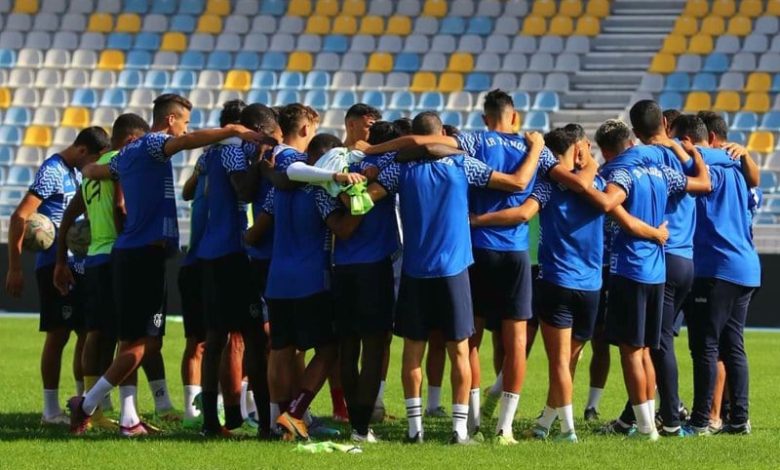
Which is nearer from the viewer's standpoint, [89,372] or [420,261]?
[420,261]

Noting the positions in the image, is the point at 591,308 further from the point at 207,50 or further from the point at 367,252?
the point at 207,50

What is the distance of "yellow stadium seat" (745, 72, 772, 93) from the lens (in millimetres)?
25578

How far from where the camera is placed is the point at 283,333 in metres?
9.55

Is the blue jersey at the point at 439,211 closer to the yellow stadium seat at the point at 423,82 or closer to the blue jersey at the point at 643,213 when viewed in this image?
the blue jersey at the point at 643,213

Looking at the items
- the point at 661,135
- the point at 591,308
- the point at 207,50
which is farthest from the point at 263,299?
the point at 207,50

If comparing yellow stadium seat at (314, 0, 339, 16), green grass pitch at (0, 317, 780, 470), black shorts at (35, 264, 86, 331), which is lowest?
green grass pitch at (0, 317, 780, 470)

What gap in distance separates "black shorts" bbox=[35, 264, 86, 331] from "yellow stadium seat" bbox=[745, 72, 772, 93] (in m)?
17.0

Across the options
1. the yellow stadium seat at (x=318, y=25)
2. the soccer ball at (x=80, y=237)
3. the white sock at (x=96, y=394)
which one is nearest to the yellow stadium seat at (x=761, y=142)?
the yellow stadium seat at (x=318, y=25)

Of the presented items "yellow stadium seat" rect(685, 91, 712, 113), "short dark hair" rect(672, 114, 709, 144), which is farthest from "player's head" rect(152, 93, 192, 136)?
"yellow stadium seat" rect(685, 91, 712, 113)

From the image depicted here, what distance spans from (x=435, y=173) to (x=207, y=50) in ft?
64.1

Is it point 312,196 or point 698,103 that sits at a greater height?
point 698,103

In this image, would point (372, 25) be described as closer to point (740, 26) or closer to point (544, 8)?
point (544, 8)

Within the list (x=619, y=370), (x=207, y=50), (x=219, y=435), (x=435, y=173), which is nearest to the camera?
(x=435, y=173)

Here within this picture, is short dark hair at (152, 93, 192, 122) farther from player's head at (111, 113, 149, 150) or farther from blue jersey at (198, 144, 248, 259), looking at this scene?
blue jersey at (198, 144, 248, 259)
